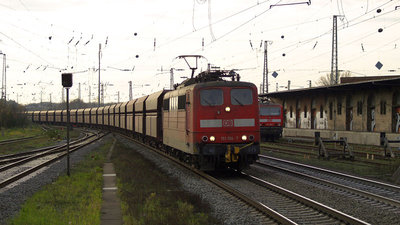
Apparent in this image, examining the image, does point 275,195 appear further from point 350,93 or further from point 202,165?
point 350,93

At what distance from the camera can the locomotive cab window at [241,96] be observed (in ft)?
50.8

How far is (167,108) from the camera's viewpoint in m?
20.3

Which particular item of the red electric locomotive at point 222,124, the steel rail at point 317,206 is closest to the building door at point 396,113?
the red electric locomotive at point 222,124

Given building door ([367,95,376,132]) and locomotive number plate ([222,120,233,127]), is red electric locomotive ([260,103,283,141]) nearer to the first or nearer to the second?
building door ([367,95,376,132])

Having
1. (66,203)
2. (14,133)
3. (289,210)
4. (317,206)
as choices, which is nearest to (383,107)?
(317,206)

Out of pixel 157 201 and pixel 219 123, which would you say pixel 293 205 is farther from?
pixel 219 123

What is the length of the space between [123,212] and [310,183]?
668 centimetres

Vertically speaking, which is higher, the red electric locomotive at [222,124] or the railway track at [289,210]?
the red electric locomotive at [222,124]

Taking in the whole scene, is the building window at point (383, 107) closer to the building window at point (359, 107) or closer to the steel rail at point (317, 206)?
the building window at point (359, 107)

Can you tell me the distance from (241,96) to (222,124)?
122 cm

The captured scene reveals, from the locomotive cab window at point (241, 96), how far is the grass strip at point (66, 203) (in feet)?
16.6

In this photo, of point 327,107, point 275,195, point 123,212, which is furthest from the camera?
point 327,107

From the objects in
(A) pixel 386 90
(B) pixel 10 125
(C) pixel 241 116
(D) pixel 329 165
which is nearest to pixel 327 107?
(A) pixel 386 90

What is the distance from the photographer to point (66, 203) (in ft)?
33.7
